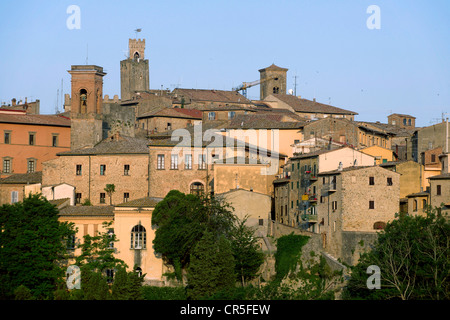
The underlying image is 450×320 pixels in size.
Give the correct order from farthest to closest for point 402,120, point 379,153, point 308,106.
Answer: point 402,120, point 308,106, point 379,153

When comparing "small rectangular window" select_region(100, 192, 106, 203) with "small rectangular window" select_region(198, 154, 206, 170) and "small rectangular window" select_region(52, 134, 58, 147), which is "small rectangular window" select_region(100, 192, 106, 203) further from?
"small rectangular window" select_region(52, 134, 58, 147)

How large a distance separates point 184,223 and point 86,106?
70.7 feet

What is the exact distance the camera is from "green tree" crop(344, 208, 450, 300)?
47.1 m

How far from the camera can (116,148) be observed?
66.6 metres

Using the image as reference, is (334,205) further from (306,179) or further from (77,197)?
(77,197)

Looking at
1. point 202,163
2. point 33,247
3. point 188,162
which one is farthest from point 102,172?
point 33,247

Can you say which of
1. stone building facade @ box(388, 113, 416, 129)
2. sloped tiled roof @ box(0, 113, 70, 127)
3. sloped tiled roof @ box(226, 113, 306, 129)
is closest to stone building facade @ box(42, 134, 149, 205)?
sloped tiled roof @ box(0, 113, 70, 127)

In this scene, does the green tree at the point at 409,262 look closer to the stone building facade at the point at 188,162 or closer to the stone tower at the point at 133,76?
the stone building facade at the point at 188,162

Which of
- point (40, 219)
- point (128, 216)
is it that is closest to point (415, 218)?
point (128, 216)

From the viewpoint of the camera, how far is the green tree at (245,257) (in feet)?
172

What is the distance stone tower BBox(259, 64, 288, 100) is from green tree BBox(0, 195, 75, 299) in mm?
62756

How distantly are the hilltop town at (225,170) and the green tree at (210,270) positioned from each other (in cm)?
407

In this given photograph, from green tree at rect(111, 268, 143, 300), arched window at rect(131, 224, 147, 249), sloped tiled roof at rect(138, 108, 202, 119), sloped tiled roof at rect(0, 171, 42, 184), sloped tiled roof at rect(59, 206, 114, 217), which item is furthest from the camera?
sloped tiled roof at rect(138, 108, 202, 119)

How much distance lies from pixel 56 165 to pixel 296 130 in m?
19.3
